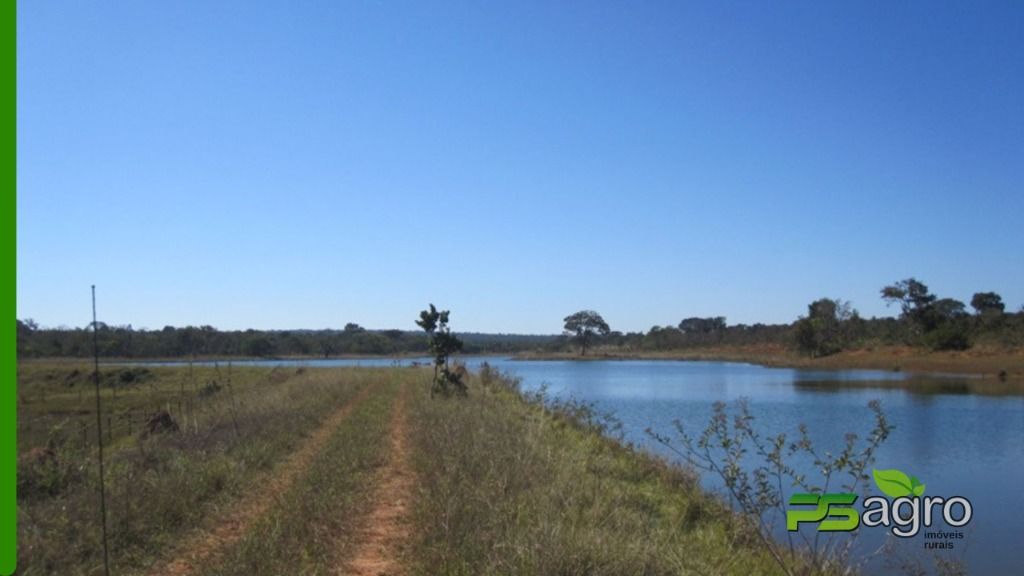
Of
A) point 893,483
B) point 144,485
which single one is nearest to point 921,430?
point 893,483

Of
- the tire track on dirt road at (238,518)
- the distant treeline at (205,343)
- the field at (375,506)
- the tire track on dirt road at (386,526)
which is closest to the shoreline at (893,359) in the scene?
the distant treeline at (205,343)

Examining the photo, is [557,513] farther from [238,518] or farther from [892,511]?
[892,511]

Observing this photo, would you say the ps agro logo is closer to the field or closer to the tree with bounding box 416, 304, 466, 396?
the field

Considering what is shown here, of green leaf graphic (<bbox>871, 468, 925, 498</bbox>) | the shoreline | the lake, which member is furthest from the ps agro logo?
the shoreline

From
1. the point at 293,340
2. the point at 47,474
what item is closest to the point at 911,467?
the point at 47,474

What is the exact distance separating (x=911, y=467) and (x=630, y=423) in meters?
8.05

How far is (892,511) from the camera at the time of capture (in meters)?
11.0

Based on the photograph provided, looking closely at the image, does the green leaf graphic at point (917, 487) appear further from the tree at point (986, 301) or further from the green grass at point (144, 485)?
the tree at point (986, 301)

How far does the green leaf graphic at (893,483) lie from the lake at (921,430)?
0.48 metres

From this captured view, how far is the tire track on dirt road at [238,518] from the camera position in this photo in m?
6.57

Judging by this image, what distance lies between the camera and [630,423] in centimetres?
2147

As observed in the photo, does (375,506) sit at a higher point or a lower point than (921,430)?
higher

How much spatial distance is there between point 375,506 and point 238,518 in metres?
1.45

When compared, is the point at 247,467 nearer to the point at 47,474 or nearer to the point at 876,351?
the point at 47,474
